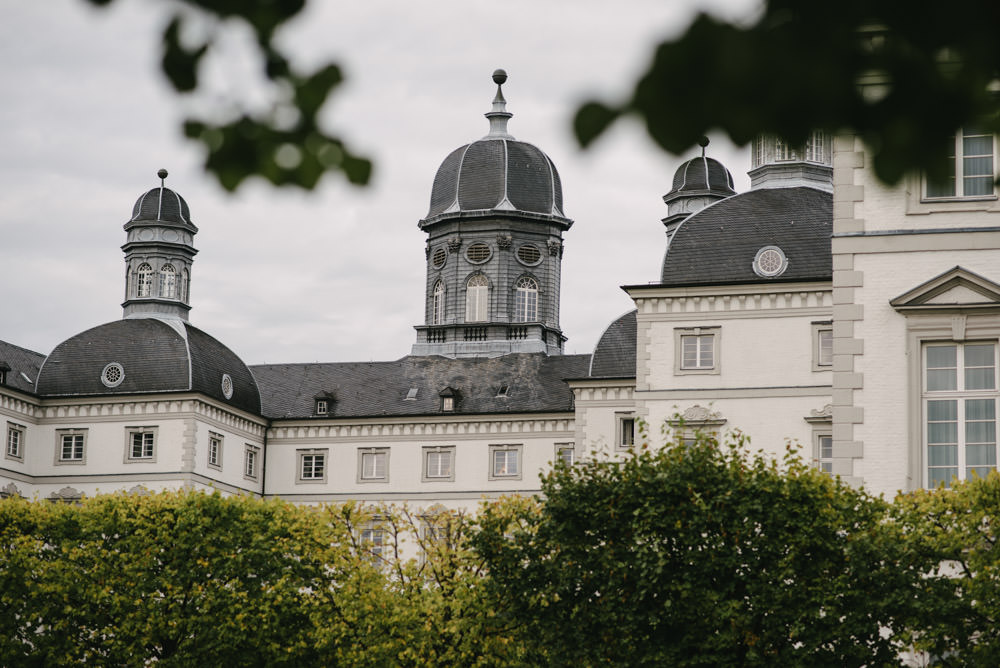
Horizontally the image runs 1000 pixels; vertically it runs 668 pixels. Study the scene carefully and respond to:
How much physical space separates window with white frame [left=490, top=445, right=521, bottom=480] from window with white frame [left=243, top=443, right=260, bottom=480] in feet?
40.3

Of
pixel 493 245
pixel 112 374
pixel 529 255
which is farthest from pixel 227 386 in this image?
pixel 529 255

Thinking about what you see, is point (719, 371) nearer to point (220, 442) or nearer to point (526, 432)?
point (526, 432)

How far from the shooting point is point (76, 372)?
3110 inches

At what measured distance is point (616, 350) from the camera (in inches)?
2815

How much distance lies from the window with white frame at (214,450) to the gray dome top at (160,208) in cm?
1560

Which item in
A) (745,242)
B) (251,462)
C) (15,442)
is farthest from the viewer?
(251,462)

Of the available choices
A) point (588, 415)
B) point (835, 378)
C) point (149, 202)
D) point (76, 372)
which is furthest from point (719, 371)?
point (149, 202)

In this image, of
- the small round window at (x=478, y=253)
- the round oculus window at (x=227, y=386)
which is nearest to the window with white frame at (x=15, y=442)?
the round oculus window at (x=227, y=386)

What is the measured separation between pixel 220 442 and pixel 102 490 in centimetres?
598

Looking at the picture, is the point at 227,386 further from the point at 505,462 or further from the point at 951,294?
the point at 951,294

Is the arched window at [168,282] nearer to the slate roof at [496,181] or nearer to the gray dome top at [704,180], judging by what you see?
the slate roof at [496,181]

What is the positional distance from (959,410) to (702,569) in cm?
580

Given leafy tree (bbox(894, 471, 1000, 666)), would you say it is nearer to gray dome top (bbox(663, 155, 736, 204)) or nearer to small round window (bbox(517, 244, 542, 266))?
gray dome top (bbox(663, 155, 736, 204))

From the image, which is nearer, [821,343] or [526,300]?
[821,343]
